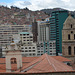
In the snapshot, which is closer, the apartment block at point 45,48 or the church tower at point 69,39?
the church tower at point 69,39

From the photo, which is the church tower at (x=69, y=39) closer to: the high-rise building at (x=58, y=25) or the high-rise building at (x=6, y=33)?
the high-rise building at (x=58, y=25)

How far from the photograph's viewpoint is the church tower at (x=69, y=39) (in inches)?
1293

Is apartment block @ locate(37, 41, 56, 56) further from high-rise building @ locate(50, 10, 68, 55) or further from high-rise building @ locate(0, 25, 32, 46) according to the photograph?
high-rise building @ locate(0, 25, 32, 46)

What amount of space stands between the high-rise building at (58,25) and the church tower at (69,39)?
47.2m

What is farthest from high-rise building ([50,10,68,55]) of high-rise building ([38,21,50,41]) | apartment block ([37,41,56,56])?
high-rise building ([38,21,50,41])

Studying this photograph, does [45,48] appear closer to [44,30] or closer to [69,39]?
[69,39]

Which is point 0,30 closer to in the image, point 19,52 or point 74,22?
point 74,22

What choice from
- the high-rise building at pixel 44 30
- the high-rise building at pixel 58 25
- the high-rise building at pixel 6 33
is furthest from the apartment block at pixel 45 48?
the high-rise building at pixel 44 30

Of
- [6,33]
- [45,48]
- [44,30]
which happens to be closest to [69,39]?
[45,48]

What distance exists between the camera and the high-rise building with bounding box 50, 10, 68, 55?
82.9 meters

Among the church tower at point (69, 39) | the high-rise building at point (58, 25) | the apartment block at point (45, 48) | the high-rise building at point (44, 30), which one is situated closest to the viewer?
the church tower at point (69, 39)

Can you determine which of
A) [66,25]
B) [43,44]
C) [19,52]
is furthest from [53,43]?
[19,52]

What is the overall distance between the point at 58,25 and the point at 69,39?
53.6 m

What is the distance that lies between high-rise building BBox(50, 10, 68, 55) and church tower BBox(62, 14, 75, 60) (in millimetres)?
47195
